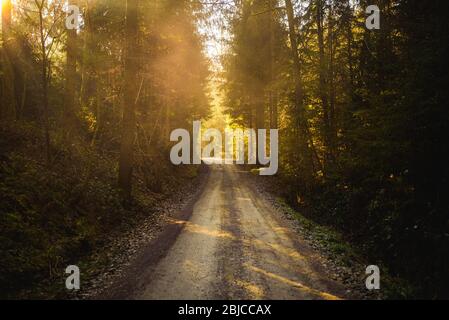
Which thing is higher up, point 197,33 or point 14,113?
point 197,33

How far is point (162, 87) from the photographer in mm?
20562

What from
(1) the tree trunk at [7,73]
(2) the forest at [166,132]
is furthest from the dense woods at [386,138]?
(1) the tree trunk at [7,73]

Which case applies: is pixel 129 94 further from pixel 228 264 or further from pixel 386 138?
pixel 386 138

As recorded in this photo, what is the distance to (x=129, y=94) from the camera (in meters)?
13.0

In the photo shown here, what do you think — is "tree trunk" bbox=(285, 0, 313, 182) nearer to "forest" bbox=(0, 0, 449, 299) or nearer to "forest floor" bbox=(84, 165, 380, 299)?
"forest" bbox=(0, 0, 449, 299)

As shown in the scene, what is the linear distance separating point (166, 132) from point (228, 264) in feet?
55.6

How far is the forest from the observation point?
7684 mm

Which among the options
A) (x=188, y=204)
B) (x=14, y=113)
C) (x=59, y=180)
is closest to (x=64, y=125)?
(x=14, y=113)

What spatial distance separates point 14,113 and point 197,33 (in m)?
13.5

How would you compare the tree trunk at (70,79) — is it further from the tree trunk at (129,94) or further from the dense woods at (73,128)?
the tree trunk at (129,94)

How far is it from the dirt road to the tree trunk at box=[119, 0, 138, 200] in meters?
2.96

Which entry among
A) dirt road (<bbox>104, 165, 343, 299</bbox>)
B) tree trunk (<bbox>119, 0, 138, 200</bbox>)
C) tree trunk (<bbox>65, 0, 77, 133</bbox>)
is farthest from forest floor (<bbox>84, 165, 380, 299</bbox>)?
tree trunk (<bbox>65, 0, 77, 133</bbox>)
